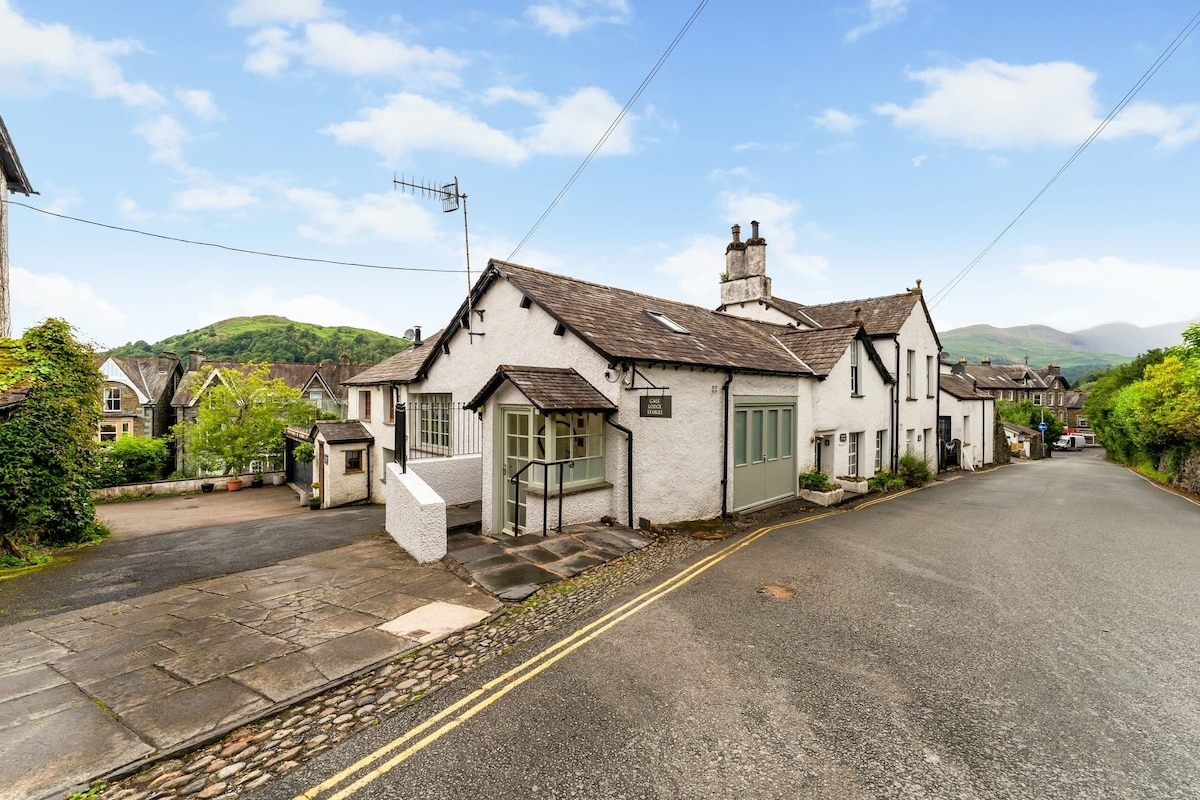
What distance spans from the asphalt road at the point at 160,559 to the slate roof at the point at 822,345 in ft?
47.1

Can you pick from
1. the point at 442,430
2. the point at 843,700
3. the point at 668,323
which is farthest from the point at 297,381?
the point at 843,700

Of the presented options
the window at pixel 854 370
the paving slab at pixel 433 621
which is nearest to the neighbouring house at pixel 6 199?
the paving slab at pixel 433 621

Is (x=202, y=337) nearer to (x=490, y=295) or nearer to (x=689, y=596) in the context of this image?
(x=490, y=295)

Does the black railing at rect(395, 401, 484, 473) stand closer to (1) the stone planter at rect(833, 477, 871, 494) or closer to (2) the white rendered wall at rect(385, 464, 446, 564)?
(2) the white rendered wall at rect(385, 464, 446, 564)

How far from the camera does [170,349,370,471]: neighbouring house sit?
37969 millimetres

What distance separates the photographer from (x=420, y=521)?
855 cm

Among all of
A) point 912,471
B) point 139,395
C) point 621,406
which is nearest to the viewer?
point 621,406

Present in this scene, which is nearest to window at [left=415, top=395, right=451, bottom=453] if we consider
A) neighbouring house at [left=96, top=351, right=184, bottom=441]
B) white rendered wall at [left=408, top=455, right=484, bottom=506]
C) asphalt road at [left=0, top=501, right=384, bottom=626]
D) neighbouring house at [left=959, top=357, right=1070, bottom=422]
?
asphalt road at [left=0, top=501, right=384, bottom=626]

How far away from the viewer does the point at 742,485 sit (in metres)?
13.0

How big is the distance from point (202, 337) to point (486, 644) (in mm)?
136927

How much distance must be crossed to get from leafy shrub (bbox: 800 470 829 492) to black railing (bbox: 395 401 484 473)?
987cm

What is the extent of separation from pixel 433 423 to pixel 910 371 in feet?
66.8

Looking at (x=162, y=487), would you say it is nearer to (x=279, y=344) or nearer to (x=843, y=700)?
(x=843, y=700)

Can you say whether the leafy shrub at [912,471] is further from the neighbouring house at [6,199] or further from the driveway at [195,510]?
the neighbouring house at [6,199]
